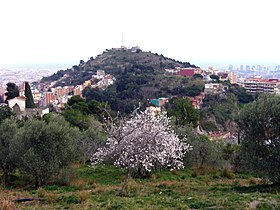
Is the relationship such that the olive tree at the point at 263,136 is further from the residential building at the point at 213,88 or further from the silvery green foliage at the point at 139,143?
the residential building at the point at 213,88

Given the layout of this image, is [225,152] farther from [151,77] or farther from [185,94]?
[151,77]

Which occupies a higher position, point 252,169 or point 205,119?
point 252,169

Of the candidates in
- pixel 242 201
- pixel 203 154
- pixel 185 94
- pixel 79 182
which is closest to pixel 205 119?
pixel 185 94

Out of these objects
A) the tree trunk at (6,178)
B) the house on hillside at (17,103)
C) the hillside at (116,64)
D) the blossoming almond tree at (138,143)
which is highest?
the hillside at (116,64)

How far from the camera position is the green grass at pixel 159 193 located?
9195mm

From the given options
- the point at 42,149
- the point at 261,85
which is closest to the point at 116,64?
the point at 261,85

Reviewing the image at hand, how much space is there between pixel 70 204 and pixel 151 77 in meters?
68.9

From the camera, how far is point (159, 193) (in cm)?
1170

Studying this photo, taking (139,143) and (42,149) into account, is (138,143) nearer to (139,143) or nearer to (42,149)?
(139,143)

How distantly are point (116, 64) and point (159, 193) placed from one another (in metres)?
99.3

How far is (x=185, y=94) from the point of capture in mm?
68750

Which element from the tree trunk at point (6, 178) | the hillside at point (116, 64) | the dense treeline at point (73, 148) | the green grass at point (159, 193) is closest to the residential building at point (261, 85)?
the hillside at point (116, 64)

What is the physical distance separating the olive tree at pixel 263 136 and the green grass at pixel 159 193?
Result: 783mm

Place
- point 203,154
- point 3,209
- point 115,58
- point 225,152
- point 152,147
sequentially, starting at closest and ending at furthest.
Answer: point 3,209 < point 152,147 < point 203,154 < point 225,152 < point 115,58
